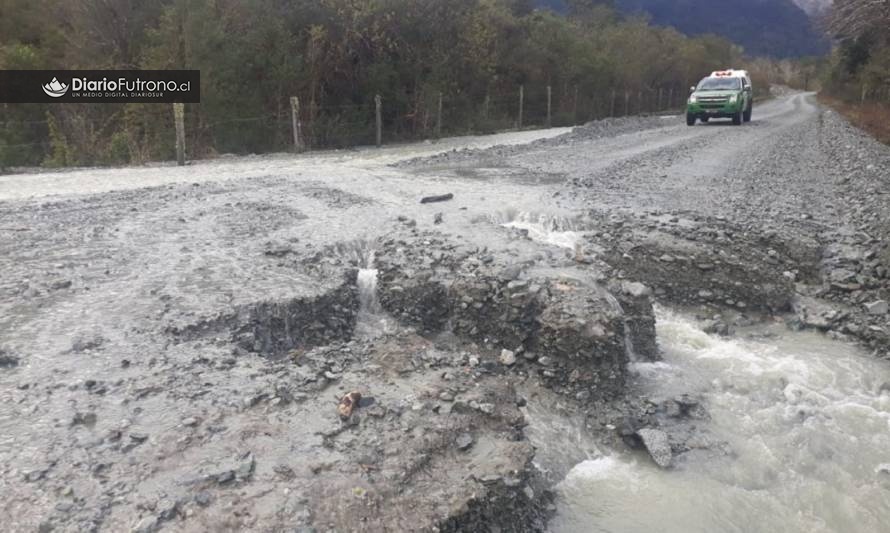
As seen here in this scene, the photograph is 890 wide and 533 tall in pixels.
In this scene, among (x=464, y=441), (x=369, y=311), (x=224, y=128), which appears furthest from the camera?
(x=224, y=128)

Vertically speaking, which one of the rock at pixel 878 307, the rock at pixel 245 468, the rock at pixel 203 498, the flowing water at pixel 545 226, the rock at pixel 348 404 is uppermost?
the flowing water at pixel 545 226

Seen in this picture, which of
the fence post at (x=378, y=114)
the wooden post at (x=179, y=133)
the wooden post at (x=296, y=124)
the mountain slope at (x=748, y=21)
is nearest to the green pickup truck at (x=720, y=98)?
the fence post at (x=378, y=114)

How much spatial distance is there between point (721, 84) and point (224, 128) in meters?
17.8

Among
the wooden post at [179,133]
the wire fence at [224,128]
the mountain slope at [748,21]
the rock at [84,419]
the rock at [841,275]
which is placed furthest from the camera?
the mountain slope at [748,21]

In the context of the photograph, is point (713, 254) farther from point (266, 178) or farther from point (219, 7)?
point (219, 7)

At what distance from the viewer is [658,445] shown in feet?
14.9

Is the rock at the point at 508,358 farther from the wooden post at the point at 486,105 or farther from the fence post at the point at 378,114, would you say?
the wooden post at the point at 486,105

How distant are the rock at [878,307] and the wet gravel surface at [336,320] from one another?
4 centimetres

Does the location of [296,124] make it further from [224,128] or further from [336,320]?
[336,320]

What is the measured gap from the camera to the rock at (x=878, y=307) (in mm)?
6668

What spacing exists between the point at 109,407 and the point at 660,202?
26.7ft

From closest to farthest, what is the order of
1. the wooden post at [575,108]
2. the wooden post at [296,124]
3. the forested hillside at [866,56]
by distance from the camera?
the forested hillside at [866,56], the wooden post at [296,124], the wooden post at [575,108]

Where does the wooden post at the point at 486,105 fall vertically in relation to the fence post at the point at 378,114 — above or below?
above

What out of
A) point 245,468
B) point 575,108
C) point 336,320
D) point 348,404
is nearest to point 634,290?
point 336,320
